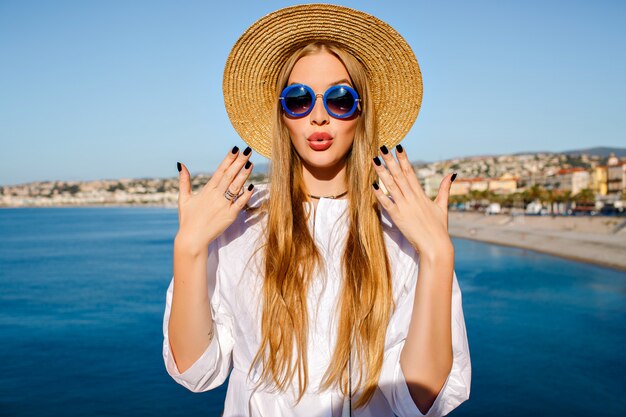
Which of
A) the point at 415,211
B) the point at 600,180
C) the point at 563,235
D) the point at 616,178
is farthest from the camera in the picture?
the point at 600,180

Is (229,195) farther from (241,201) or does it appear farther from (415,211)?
(415,211)

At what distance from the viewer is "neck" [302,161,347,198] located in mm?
1757

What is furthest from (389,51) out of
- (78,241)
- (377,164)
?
(78,241)

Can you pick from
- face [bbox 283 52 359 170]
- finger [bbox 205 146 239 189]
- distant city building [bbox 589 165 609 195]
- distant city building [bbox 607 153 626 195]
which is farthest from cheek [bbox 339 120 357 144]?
distant city building [bbox 589 165 609 195]

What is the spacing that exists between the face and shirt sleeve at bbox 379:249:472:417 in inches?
16.3

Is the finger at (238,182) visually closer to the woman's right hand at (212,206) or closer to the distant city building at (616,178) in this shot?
the woman's right hand at (212,206)

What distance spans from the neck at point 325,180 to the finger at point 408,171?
1.02 feet

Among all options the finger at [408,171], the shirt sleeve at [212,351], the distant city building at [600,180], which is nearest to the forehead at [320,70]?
the finger at [408,171]

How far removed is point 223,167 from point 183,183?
13cm

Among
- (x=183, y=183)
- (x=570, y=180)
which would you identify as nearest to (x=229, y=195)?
(x=183, y=183)

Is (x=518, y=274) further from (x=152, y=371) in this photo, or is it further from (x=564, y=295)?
(x=152, y=371)

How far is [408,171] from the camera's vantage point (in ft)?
4.63

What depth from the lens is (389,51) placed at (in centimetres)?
176

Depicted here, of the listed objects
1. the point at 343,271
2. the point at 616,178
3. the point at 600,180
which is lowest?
the point at 600,180
